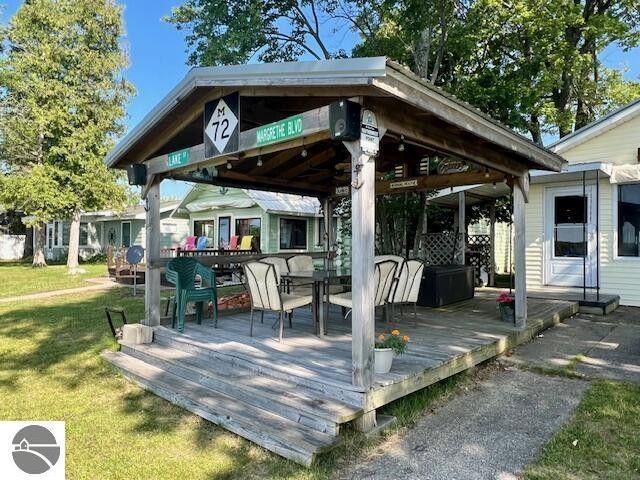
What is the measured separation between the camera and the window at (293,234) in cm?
1545

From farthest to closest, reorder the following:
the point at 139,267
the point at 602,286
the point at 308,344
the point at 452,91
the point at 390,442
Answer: the point at 139,267 < the point at 452,91 < the point at 602,286 < the point at 308,344 < the point at 390,442

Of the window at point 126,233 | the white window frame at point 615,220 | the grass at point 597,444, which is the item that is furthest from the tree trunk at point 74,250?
the grass at point 597,444

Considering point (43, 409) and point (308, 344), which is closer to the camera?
point (43, 409)

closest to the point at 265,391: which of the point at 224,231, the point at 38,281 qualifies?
the point at 38,281

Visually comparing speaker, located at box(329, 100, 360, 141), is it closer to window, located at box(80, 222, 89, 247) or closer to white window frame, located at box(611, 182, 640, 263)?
white window frame, located at box(611, 182, 640, 263)

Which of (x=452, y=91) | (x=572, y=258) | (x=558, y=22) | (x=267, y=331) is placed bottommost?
(x=267, y=331)

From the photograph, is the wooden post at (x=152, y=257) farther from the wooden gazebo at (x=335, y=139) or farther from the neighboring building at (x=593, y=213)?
the neighboring building at (x=593, y=213)

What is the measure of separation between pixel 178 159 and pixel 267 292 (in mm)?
1934

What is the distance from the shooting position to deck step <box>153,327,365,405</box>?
11.0ft

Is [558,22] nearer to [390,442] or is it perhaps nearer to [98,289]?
[390,442]

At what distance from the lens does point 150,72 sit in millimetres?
21578

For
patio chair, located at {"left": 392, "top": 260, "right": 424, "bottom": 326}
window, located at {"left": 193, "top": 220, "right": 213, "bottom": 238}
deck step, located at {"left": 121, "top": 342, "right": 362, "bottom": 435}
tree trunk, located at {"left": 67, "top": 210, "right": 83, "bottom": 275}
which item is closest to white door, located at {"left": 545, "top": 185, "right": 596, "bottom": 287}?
patio chair, located at {"left": 392, "top": 260, "right": 424, "bottom": 326}

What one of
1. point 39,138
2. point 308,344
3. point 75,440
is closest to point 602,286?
point 308,344

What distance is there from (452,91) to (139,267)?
10154 mm
